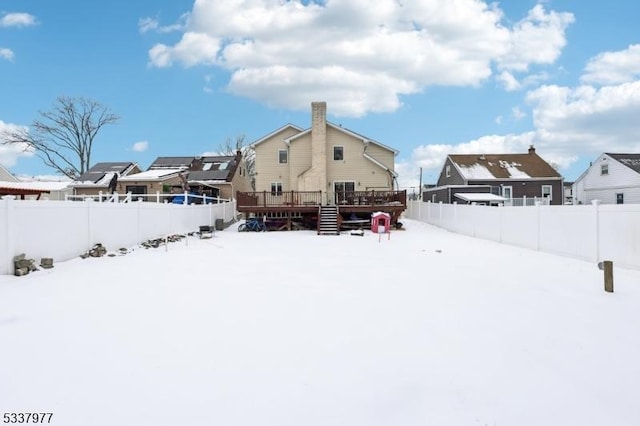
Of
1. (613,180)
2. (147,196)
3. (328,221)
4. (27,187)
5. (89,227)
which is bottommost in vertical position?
(328,221)

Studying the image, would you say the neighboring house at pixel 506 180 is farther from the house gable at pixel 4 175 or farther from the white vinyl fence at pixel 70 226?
the house gable at pixel 4 175

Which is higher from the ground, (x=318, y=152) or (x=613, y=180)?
(x=318, y=152)

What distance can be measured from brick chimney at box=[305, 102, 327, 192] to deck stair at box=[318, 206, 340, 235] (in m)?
3.68

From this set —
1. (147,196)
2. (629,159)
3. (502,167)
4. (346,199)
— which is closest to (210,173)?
(147,196)

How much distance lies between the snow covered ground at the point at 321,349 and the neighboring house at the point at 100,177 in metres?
27.3

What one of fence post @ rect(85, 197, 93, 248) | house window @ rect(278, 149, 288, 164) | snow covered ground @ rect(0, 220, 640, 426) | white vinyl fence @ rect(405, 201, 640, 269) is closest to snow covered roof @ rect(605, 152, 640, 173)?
white vinyl fence @ rect(405, 201, 640, 269)

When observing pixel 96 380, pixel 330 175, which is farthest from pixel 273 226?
pixel 96 380

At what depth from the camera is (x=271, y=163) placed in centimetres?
2811

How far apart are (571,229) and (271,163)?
20.3 metres

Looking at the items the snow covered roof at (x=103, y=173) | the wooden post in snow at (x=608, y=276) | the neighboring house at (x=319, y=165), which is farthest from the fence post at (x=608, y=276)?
the snow covered roof at (x=103, y=173)

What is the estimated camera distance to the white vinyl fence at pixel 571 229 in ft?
29.9

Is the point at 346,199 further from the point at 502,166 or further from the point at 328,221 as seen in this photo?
the point at 502,166

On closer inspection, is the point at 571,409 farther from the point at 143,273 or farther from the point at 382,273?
the point at 143,273

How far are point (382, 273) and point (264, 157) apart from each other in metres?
20.4
